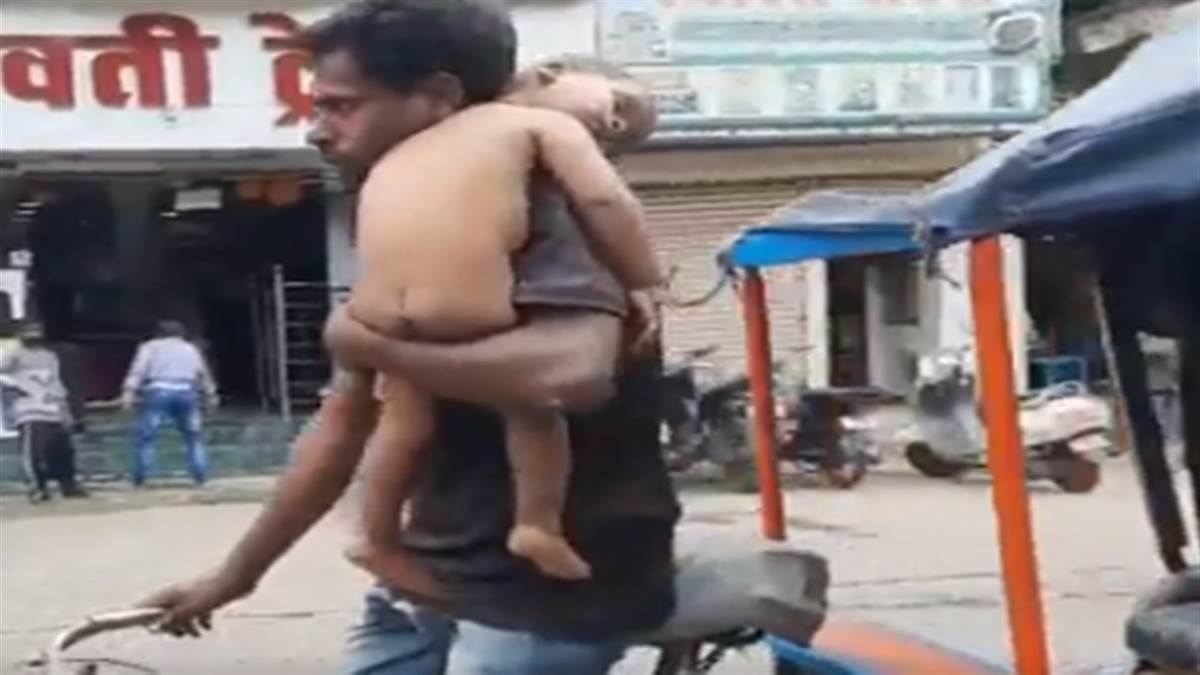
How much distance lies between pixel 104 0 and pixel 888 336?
695 centimetres

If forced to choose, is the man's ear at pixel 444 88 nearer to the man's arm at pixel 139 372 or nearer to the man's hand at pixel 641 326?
the man's hand at pixel 641 326

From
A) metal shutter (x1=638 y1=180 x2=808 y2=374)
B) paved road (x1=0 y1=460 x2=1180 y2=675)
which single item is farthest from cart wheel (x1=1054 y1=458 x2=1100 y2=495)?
metal shutter (x1=638 y1=180 x2=808 y2=374)

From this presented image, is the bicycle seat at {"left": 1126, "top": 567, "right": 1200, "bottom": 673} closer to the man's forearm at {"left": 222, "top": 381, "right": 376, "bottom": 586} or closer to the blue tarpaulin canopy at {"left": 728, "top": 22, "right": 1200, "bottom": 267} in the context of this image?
the blue tarpaulin canopy at {"left": 728, "top": 22, "right": 1200, "bottom": 267}

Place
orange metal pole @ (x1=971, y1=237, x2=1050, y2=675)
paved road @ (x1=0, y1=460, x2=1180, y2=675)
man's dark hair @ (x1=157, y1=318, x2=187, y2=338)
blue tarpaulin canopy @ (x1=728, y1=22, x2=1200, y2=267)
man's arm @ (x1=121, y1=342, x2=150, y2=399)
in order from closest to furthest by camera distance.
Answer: blue tarpaulin canopy @ (x1=728, y1=22, x2=1200, y2=267) < orange metal pole @ (x1=971, y1=237, x2=1050, y2=675) < paved road @ (x1=0, y1=460, x2=1180, y2=675) < man's arm @ (x1=121, y1=342, x2=150, y2=399) < man's dark hair @ (x1=157, y1=318, x2=187, y2=338)

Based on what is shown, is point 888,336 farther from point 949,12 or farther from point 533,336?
point 533,336

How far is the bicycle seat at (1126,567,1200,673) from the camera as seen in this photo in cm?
363

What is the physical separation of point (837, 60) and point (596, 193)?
596 inches

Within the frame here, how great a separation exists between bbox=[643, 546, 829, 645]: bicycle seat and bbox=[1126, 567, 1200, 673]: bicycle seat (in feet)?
2.96

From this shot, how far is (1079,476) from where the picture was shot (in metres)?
14.4

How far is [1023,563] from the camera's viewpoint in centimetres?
372

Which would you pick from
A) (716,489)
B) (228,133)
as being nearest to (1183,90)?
(716,489)

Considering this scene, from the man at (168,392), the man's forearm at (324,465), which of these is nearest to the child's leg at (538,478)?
the man's forearm at (324,465)

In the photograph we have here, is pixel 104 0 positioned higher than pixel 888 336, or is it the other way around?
pixel 104 0

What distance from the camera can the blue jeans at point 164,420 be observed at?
51.8ft
